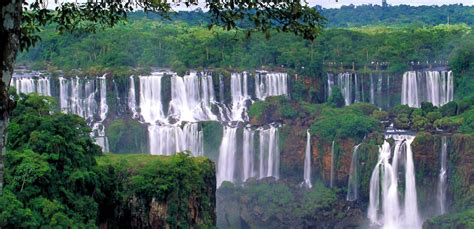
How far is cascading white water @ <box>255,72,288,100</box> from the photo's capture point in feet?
129

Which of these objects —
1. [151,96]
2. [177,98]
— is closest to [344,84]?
[177,98]

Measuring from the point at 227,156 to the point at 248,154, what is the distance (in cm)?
96

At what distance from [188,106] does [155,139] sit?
450 cm

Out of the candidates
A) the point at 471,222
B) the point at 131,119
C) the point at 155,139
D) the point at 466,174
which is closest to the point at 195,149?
the point at 155,139

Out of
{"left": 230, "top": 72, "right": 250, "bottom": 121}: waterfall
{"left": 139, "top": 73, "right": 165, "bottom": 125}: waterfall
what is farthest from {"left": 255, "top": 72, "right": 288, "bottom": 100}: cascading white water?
{"left": 139, "top": 73, "right": 165, "bottom": 125}: waterfall

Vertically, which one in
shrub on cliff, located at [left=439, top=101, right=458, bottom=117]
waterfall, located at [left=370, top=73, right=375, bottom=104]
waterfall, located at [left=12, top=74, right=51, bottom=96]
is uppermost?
waterfall, located at [left=12, top=74, right=51, bottom=96]

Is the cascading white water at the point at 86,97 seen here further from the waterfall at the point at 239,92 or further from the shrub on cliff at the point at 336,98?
the shrub on cliff at the point at 336,98

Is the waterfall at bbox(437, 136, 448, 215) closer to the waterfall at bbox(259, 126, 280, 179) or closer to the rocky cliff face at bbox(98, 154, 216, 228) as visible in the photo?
the waterfall at bbox(259, 126, 280, 179)

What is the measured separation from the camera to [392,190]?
30.2m

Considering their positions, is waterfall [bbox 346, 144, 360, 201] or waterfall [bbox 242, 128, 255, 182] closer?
waterfall [bbox 346, 144, 360, 201]

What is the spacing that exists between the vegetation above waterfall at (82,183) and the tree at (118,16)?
20.1 feet

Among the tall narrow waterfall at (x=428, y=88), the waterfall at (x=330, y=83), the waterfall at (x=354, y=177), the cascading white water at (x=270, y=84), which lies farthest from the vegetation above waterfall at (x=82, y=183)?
the tall narrow waterfall at (x=428, y=88)

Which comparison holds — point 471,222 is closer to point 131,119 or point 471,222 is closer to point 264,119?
point 264,119

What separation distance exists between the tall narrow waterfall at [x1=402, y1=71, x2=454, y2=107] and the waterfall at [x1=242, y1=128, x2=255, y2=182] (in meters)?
9.65
